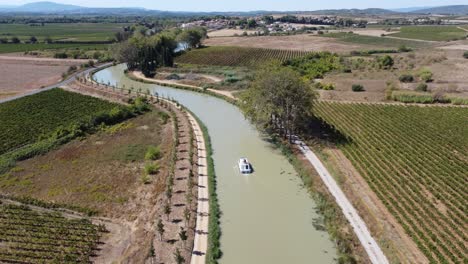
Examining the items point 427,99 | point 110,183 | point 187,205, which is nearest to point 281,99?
point 187,205

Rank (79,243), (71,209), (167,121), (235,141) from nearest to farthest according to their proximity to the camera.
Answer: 1. (79,243)
2. (71,209)
3. (235,141)
4. (167,121)

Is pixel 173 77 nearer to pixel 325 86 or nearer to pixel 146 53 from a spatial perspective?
pixel 146 53

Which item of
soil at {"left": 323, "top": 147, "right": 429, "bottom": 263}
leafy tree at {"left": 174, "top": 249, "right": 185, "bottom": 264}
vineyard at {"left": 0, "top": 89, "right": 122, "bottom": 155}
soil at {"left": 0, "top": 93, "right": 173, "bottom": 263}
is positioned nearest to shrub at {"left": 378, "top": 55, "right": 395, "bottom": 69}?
soil at {"left": 323, "top": 147, "right": 429, "bottom": 263}

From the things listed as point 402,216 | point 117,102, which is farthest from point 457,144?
point 117,102

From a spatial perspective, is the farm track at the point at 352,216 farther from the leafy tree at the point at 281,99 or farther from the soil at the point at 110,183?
the soil at the point at 110,183

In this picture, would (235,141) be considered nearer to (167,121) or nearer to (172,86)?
(167,121)

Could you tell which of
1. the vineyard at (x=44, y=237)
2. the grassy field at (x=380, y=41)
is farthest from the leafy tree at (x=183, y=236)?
the grassy field at (x=380, y=41)
